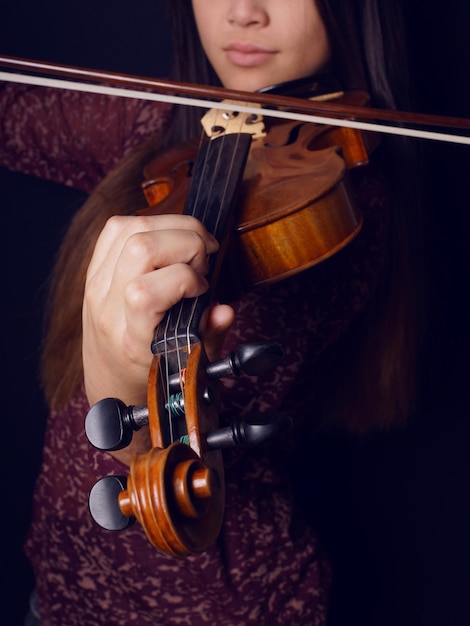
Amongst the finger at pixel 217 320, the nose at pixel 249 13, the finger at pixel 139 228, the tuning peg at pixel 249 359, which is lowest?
the finger at pixel 217 320

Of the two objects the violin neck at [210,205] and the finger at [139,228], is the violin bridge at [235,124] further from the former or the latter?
the finger at [139,228]

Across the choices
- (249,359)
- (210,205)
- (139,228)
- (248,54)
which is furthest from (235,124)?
(249,359)

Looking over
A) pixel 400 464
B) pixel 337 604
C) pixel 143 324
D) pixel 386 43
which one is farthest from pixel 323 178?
pixel 337 604

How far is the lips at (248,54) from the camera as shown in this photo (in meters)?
0.90

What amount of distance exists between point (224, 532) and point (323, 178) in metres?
0.40

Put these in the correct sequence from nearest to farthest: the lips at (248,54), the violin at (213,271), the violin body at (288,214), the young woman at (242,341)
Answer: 1. the violin at (213,271)
2. the violin body at (288,214)
3. the young woman at (242,341)
4. the lips at (248,54)

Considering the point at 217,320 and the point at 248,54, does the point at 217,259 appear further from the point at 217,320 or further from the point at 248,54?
the point at 248,54

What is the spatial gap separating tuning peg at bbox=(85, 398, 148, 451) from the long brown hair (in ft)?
1.29

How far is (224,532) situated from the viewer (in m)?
0.82

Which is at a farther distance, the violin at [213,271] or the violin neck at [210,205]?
the violin neck at [210,205]

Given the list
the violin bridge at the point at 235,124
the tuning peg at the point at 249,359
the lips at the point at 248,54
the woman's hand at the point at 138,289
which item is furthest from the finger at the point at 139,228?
the lips at the point at 248,54

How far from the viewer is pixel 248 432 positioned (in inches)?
20.0

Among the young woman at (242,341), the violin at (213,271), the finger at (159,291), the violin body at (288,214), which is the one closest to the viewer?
the violin at (213,271)

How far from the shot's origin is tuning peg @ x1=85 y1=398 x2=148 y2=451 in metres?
0.52
